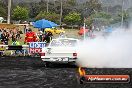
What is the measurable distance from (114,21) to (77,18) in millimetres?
64626

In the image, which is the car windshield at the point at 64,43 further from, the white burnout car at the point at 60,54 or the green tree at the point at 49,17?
the green tree at the point at 49,17

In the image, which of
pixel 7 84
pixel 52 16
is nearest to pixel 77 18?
pixel 52 16

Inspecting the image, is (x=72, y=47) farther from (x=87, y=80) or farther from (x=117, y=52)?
(x=87, y=80)

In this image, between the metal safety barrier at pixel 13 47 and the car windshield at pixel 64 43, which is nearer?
the car windshield at pixel 64 43

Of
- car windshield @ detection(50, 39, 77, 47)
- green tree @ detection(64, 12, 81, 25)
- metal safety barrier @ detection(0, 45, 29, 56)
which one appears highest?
green tree @ detection(64, 12, 81, 25)

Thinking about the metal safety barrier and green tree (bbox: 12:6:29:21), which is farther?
green tree (bbox: 12:6:29:21)

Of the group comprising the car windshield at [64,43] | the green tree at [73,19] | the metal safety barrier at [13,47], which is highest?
the green tree at [73,19]

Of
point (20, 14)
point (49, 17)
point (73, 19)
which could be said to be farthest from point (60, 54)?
point (20, 14)

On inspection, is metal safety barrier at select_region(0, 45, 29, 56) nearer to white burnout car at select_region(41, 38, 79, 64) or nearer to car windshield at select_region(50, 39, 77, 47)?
car windshield at select_region(50, 39, 77, 47)

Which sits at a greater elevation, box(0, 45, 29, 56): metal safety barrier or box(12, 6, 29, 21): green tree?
box(12, 6, 29, 21): green tree

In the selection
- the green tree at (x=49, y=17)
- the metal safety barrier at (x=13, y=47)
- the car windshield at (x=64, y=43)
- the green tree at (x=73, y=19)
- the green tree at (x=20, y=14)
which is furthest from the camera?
the green tree at (x=20, y=14)

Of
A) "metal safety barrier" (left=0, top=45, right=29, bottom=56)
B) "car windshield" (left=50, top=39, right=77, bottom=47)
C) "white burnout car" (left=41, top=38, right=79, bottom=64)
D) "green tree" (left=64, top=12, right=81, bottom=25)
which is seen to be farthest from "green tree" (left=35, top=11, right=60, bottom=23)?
"white burnout car" (left=41, top=38, right=79, bottom=64)

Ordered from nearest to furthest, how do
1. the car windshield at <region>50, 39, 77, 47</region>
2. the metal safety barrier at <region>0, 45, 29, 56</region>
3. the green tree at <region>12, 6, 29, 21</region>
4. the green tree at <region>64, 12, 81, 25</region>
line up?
the car windshield at <region>50, 39, 77, 47</region> → the metal safety barrier at <region>0, 45, 29, 56</region> → the green tree at <region>64, 12, 81, 25</region> → the green tree at <region>12, 6, 29, 21</region>

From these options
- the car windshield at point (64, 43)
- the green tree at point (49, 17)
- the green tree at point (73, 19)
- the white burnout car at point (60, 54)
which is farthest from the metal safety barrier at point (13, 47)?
the green tree at point (73, 19)
